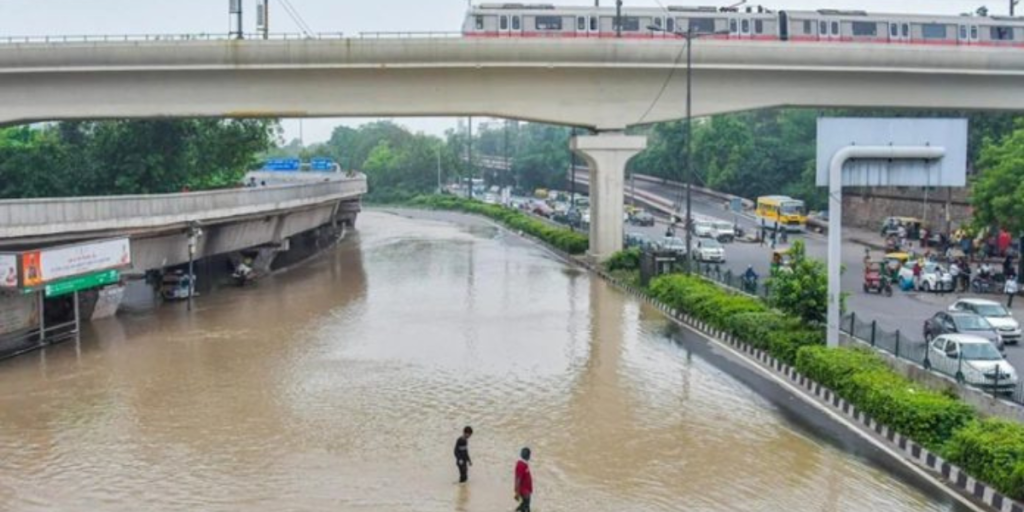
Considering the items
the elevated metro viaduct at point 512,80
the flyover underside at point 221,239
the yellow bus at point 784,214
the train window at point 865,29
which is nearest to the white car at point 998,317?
the elevated metro viaduct at point 512,80

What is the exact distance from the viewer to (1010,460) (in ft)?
47.7

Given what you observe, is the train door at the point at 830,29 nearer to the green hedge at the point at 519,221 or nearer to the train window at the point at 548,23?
the train window at the point at 548,23

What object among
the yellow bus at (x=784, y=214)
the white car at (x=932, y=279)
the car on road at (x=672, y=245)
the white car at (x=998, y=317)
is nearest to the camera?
the white car at (x=998, y=317)

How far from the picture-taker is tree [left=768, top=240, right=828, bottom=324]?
25.0 m

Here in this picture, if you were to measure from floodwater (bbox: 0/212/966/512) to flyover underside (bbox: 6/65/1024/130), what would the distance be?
969 centimetres

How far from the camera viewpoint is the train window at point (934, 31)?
45.2 m

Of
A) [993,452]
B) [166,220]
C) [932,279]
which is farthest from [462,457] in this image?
[932,279]

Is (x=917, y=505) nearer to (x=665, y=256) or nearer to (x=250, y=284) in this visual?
(x=665, y=256)

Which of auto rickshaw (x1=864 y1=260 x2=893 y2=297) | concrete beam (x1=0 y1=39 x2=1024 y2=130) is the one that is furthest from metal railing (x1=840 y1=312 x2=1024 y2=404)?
concrete beam (x1=0 y1=39 x2=1024 y2=130)

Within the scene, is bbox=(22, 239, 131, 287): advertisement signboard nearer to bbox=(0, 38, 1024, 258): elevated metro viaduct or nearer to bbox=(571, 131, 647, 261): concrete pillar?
bbox=(0, 38, 1024, 258): elevated metro viaduct

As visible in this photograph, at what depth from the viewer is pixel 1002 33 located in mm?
46125

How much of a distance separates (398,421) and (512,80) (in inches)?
961

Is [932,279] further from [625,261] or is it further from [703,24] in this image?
[703,24]

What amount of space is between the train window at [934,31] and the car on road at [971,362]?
2666cm
